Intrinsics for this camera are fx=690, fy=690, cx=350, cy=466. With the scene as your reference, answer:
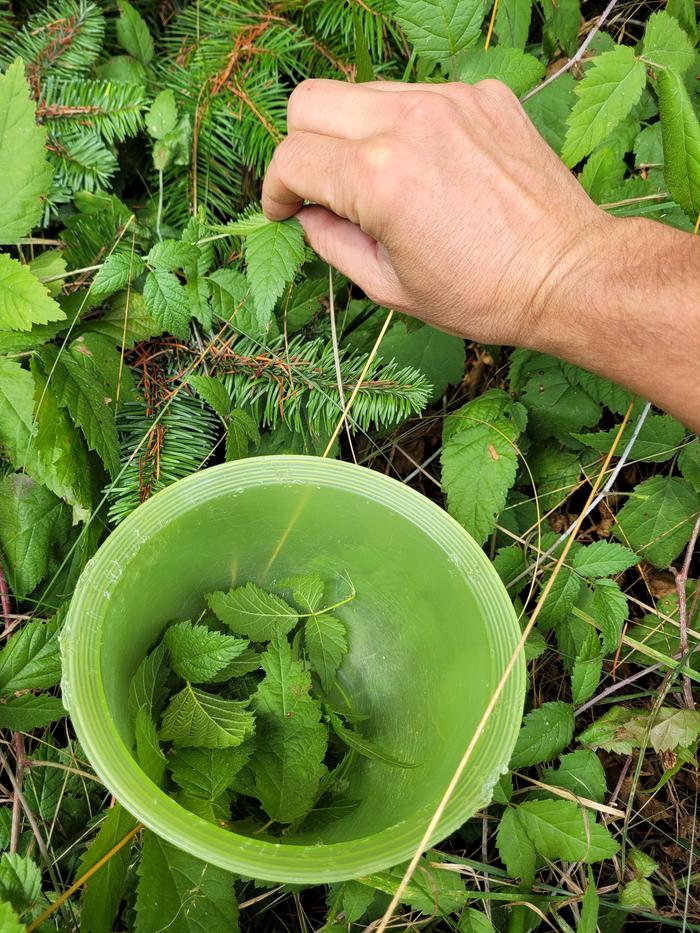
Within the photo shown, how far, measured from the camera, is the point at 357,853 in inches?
36.2

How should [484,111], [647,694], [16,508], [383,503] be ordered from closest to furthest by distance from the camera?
[484,111]
[383,503]
[16,508]
[647,694]

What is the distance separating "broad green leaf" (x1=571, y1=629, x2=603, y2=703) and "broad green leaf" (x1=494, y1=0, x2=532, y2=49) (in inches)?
42.9

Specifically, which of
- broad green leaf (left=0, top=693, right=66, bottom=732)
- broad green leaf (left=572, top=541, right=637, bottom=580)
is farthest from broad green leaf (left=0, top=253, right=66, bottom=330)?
broad green leaf (left=572, top=541, right=637, bottom=580)

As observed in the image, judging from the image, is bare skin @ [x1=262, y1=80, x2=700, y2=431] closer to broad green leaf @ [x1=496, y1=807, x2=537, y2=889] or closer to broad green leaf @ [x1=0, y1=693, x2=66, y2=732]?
broad green leaf @ [x1=496, y1=807, x2=537, y2=889]

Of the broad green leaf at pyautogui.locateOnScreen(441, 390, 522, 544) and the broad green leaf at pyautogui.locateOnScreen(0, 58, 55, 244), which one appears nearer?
the broad green leaf at pyautogui.locateOnScreen(0, 58, 55, 244)

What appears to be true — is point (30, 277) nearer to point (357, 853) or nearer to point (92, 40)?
point (92, 40)

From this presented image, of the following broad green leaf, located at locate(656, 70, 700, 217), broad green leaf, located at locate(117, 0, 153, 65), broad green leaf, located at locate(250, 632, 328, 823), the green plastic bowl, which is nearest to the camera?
the green plastic bowl

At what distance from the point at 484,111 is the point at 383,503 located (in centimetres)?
62

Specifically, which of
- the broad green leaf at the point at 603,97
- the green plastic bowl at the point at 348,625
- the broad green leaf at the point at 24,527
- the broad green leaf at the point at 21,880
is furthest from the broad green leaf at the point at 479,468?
the broad green leaf at the point at 21,880

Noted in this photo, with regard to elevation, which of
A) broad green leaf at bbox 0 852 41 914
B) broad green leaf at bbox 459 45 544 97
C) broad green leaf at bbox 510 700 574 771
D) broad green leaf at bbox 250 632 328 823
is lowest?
broad green leaf at bbox 510 700 574 771

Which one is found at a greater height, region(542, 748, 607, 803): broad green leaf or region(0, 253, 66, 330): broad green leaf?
region(0, 253, 66, 330): broad green leaf

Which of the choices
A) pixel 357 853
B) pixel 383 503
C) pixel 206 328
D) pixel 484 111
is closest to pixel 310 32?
pixel 484 111

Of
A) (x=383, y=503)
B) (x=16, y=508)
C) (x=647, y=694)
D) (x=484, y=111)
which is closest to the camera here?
(x=484, y=111)

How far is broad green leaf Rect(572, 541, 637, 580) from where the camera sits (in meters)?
1.32
